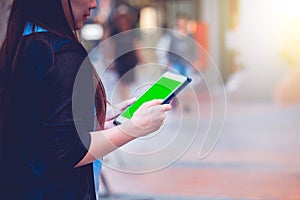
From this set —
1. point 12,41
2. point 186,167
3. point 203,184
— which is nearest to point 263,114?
point 186,167

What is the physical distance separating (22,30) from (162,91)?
0.43 metres

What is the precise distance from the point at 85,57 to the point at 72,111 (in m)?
0.16

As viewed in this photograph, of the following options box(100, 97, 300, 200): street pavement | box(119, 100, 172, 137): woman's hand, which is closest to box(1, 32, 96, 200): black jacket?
box(119, 100, 172, 137): woman's hand

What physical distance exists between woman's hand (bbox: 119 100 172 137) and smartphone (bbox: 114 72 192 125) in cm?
4

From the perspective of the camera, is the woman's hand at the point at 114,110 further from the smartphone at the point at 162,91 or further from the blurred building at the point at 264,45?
the blurred building at the point at 264,45

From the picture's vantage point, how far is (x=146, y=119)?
1763mm

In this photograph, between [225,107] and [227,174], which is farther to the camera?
[227,174]

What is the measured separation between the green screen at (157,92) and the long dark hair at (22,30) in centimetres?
9

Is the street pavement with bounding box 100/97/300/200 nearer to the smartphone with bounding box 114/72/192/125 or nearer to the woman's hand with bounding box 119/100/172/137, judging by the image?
the smartphone with bounding box 114/72/192/125

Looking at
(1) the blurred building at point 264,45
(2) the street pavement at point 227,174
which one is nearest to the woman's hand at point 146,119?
(2) the street pavement at point 227,174

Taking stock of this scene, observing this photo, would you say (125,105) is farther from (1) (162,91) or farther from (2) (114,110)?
(1) (162,91)

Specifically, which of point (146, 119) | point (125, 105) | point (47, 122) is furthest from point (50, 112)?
point (125, 105)

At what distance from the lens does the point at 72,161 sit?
1757 mm

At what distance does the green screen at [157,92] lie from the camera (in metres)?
1.85
